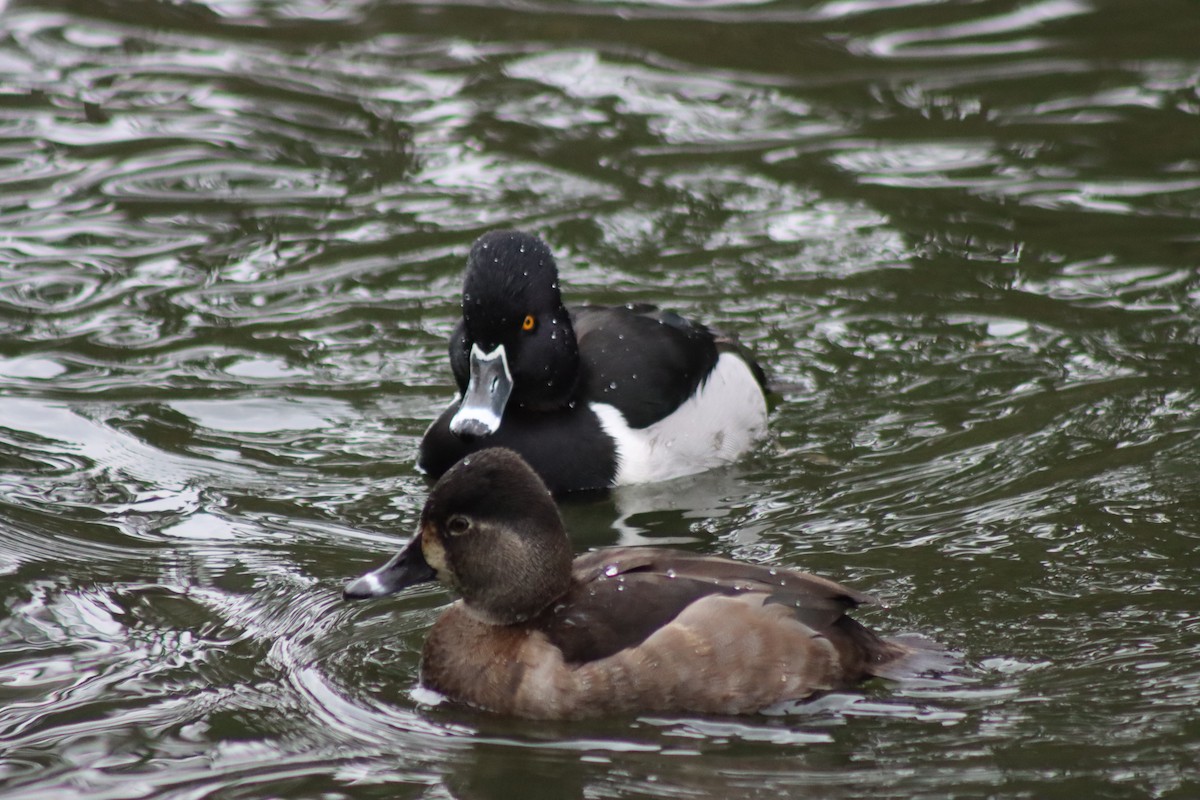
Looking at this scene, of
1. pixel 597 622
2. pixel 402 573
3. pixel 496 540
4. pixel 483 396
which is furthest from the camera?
pixel 483 396

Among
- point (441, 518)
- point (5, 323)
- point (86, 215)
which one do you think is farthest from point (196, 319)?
point (441, 518)

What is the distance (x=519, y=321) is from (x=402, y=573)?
206 centimetres

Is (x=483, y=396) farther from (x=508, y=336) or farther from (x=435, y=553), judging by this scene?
(x=435, y=553)

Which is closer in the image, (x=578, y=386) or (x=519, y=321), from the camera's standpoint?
(x=519, y=321)

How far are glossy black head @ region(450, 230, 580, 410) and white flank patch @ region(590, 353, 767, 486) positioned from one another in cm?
29

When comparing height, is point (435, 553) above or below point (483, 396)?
below

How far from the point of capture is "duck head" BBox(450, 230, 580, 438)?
7281mm

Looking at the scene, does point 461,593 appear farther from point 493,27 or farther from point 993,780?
point 493,27

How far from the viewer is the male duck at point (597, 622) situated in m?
5.26

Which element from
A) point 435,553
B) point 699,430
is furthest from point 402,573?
point 699,430

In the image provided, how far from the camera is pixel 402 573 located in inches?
220

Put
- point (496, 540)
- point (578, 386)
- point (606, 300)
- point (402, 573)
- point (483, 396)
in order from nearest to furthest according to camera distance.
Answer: point (496, 540)
point (402, 573)
point (483, 396)
point (578, 386)
point (606, 300)

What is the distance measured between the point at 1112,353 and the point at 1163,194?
2.27 metres

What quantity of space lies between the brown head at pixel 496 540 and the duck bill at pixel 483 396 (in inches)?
64.6
